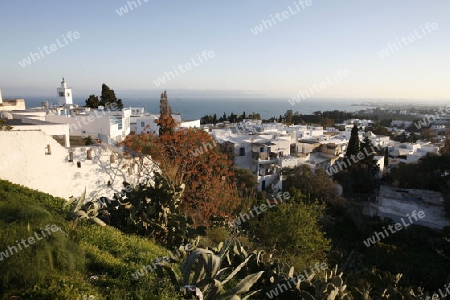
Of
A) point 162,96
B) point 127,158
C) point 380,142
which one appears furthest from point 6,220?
point 380,142

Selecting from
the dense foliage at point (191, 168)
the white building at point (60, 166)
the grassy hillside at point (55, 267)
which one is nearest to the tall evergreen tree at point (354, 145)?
the dense foliage at point (191, 168)

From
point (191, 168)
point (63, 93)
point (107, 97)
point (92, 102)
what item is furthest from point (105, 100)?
point (191, 168)

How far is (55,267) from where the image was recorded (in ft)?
12.2

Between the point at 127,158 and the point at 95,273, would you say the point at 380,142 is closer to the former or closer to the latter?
the point at 127,158

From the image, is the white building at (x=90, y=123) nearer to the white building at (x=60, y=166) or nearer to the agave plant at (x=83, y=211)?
the white building at (x=60, y=166)

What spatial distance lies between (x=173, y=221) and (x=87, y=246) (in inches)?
80.4

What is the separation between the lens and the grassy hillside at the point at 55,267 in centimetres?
329

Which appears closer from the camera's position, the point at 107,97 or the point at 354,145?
the point at 354,145

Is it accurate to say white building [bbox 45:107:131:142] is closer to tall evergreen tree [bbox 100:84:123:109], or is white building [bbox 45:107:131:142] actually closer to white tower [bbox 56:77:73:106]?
tall evergreen tree [bbox 100:84:123:109]

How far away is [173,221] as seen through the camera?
664 cm

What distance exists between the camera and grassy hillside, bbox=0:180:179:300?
329cm

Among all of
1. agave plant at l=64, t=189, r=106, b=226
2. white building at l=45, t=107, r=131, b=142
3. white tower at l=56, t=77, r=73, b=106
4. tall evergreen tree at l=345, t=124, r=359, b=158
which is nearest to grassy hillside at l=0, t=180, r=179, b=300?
agave plant at l=64, t=189, r=106, b=226

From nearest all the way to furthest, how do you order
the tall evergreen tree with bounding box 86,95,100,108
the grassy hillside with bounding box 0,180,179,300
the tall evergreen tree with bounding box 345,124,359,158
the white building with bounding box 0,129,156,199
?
1. the grassy hillside with bounding box 0,180,179,300
2. the white building with bounding box 0,129,156,199
3. the tall evergreen tree with bounding box 345,124,359,158
4. the tall evergreen tree with bounding box 86,95,100,108

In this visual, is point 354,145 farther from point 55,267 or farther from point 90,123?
point 55,267
